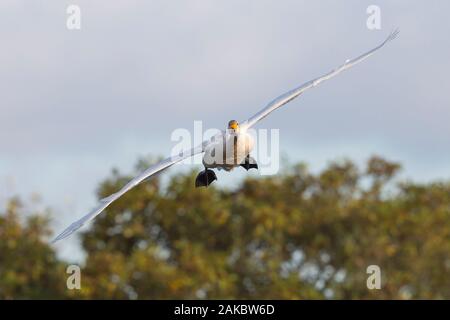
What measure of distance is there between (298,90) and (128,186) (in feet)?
11.7

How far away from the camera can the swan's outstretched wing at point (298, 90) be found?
25094mm

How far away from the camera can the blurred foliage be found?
4762 cm

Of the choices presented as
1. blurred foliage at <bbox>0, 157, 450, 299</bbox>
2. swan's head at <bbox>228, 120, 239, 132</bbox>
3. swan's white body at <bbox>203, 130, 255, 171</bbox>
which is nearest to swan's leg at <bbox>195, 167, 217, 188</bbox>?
swan's white body at <bbox>203, 130, 255, 171</bbox>

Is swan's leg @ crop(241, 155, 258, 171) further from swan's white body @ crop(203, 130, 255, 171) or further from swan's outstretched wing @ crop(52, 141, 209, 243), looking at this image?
swan's outstretched wing @ crop(52, 141, 209, 243)

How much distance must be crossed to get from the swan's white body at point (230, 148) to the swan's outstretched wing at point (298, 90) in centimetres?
44

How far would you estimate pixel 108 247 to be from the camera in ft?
163

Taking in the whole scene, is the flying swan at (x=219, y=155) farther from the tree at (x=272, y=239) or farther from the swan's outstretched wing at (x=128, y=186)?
the tree at (x=272, y=239)

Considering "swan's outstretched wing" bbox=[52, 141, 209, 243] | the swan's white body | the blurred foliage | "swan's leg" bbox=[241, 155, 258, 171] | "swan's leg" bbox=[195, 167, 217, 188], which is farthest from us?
the blurred foliage

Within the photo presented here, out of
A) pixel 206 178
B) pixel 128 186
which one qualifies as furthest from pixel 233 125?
pixel 206 178

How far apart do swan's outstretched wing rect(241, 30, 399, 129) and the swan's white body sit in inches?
17.4
